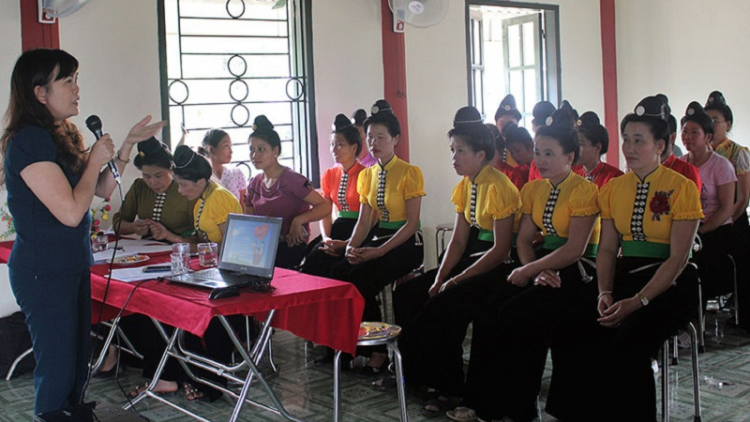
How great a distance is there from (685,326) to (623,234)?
17.6 inches

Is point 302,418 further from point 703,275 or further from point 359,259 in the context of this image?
point 703,275

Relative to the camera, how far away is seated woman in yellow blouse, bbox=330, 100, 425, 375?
418 centimetres

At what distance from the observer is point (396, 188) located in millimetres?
4324

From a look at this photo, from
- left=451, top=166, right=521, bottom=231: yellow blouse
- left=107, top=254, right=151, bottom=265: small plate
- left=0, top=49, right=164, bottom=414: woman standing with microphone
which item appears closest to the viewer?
left=0, top=49, right=164, bottom=414: woman standing with microphone

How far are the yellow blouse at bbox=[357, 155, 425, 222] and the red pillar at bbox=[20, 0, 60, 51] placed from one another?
2.12m

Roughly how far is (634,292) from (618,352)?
31cm

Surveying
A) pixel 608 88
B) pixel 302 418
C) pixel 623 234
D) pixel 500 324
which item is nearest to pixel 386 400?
pixel 302 418

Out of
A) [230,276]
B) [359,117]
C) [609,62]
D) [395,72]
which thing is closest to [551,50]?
[609,62]

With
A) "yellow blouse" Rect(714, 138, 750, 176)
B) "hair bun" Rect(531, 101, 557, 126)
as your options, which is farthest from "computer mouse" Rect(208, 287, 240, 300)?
"yellow blouse" Rect(714, 138, 750, 176)

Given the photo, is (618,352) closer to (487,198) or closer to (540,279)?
(540,279)

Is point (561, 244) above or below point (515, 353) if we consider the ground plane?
above

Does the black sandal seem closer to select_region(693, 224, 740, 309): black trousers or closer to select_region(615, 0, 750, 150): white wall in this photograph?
select_region(693, 224, 740, 309): black trousers

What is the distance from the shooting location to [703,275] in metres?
4.16

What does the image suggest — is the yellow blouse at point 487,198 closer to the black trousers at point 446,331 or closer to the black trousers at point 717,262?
the black trousers at point 446,331
